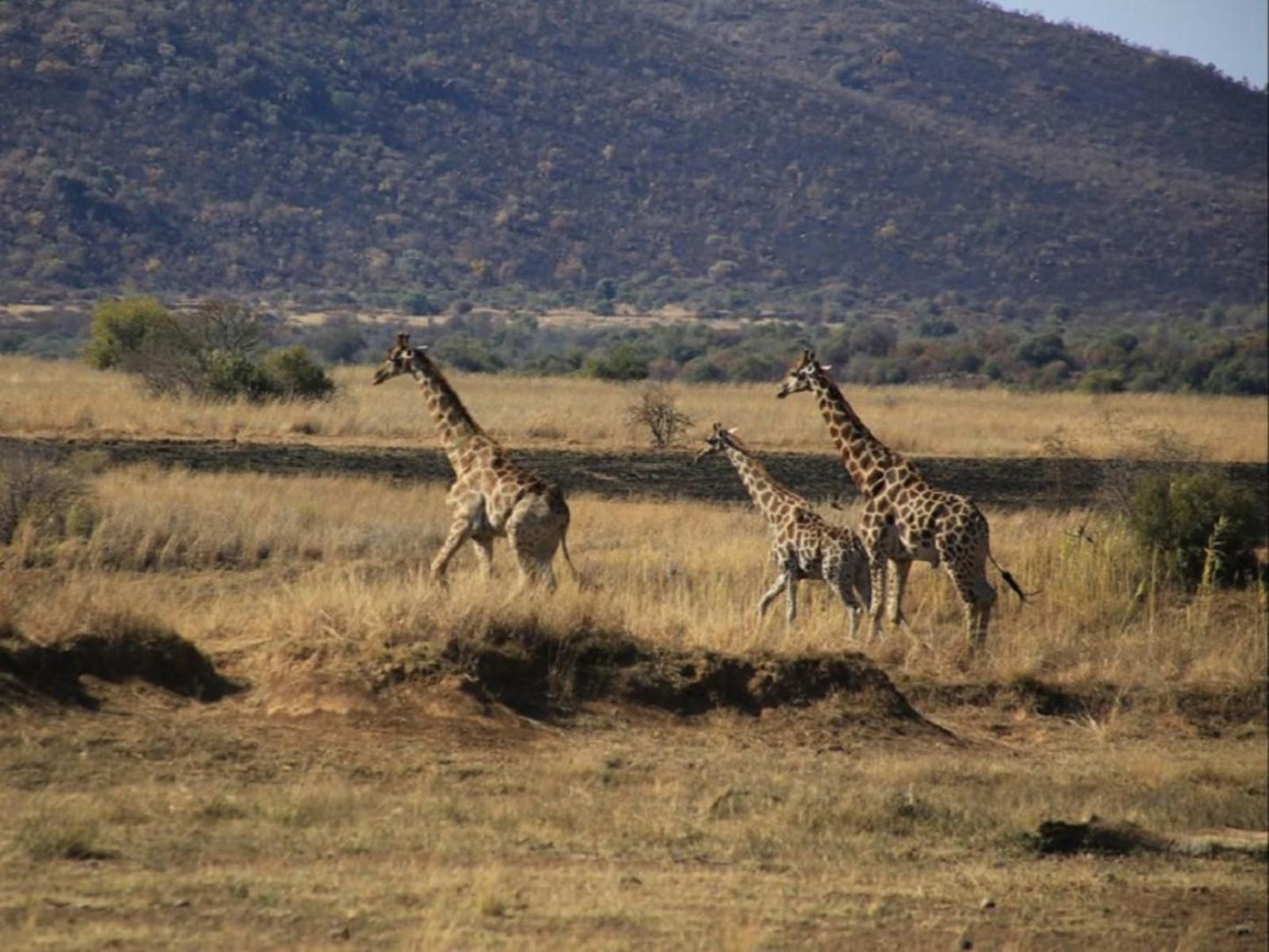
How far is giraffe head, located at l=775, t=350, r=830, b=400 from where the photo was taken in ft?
66.0

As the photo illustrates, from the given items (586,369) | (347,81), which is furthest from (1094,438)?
(347,81)

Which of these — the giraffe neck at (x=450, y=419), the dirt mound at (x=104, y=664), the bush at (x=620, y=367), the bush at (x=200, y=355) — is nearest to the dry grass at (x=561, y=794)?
the dirt mound at (x=104, y=664)

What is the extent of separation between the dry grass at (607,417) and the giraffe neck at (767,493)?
39.3 feet

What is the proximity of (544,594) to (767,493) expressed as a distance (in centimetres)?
340

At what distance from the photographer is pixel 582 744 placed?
14.2m

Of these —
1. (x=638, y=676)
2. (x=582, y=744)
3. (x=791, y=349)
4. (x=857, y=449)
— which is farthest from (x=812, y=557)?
(x=791, y=349)

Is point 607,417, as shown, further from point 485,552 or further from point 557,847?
point 557,847

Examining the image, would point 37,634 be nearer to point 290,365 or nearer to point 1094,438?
point 290,365

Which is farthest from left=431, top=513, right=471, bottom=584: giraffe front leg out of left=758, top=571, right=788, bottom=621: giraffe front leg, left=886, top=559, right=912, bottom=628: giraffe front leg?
left=886, top=559, right=912, bottom=628: giraffe front leg

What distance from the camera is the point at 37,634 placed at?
44.5 feet

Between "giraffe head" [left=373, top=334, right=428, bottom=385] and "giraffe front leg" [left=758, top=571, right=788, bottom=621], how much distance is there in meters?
4.03

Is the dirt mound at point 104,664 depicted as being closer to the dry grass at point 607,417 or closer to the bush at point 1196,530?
the bush at point 1196,530

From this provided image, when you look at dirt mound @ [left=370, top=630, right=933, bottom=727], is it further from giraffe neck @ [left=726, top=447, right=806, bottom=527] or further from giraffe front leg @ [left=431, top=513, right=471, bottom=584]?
giraffe neck @ [left=726, top=447, right=806, bottom=527]

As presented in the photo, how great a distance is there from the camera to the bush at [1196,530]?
73.4ft
